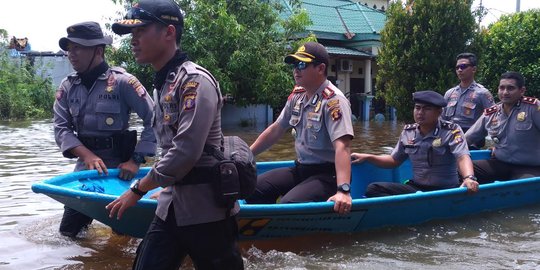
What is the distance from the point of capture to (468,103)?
695 cm

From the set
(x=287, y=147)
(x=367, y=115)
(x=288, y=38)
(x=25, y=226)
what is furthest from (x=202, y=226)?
(x=367, y=115)

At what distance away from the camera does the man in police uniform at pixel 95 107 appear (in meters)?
3.96

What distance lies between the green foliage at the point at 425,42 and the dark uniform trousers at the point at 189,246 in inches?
377

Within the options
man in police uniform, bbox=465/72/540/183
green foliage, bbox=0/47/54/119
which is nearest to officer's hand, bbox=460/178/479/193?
man in police uniform, bbox=465/72/540/183

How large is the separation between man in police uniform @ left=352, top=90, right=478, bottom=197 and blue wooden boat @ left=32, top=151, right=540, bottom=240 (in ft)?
0.66

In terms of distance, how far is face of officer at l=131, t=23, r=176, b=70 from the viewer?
2.32 metres

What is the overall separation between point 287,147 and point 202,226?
9073mm

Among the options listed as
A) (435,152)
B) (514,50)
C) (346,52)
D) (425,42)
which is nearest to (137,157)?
(435,152)

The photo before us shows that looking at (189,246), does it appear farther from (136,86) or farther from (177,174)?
(136,86)

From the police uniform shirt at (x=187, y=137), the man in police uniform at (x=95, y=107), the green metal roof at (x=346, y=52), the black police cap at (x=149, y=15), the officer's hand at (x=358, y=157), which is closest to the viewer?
the police uniform shirt at (x=187, y=137)

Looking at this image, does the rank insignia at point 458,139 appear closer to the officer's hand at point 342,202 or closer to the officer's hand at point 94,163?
the officer's hand at point 342,202

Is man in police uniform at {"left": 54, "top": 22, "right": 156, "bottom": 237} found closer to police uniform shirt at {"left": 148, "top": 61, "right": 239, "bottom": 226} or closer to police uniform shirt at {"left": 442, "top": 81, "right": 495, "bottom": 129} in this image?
police uniform shirt at {"left": 148, "top": 61, "right": 239, "bottom": 226}

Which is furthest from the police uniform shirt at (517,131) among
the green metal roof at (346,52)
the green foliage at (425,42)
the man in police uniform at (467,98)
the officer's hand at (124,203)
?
the green metal roof at (346,52)

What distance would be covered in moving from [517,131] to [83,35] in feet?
14.5
